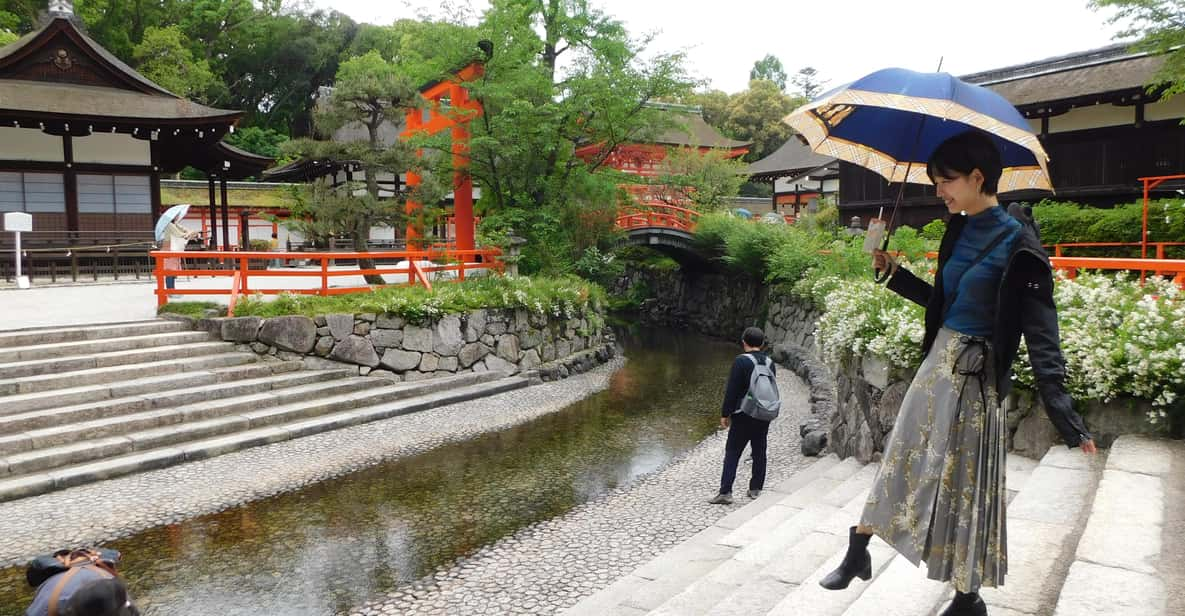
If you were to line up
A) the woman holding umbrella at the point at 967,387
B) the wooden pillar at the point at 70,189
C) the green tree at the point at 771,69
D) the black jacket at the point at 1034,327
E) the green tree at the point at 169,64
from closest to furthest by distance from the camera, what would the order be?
the black jacket at the point at 1034,327 < the woman holding umbrella at the point at 967,387 < the wooden pillar at the point at 70,189 < the green tree at the point at 169,64 < the green tree at the point at 771,69

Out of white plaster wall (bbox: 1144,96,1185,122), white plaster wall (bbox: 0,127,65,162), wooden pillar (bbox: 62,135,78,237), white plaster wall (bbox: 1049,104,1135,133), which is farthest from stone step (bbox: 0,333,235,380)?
white plaster wall (bbox: 1144,96,1185,122)

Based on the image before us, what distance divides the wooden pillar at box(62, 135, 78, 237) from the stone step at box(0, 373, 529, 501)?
535 inches

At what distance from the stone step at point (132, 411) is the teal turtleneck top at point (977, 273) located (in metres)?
9.08

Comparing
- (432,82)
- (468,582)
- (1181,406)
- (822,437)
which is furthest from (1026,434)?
(432,82)

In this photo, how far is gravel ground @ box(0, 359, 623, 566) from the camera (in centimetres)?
631

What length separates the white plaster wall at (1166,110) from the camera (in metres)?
15.4

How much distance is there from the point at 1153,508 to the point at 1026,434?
2.29 metres

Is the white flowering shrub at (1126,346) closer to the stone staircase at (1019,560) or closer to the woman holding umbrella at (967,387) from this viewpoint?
the stone staircase at (1019,560)

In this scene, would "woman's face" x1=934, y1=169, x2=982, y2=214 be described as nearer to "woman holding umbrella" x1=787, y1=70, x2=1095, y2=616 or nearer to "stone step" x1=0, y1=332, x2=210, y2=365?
"woman holding umbrella" x1=787, y1=70, x2=1095, y2=616

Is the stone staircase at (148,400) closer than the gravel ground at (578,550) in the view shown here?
No

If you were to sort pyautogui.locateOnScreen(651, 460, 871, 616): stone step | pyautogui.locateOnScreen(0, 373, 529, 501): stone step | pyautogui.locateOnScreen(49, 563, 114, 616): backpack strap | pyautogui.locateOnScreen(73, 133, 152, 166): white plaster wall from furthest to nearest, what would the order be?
pyautogui.locateOnScreen(73, 133, 152, 166): white plaster wall → pyautogui.locateOnScreen(0, 373, 529, 501): stone step → pyautogui.locateOnScreen(651, 460, 871, 616): stone step → pyautogui.locateOnScreen(49, 563, 114, 616): backpack strap

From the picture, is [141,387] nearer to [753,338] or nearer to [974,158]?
[753,338]

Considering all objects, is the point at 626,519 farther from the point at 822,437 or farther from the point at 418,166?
the point at 418,166

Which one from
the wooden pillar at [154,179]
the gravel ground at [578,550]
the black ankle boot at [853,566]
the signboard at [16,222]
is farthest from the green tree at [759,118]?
the black ankle boot at [853,566]
